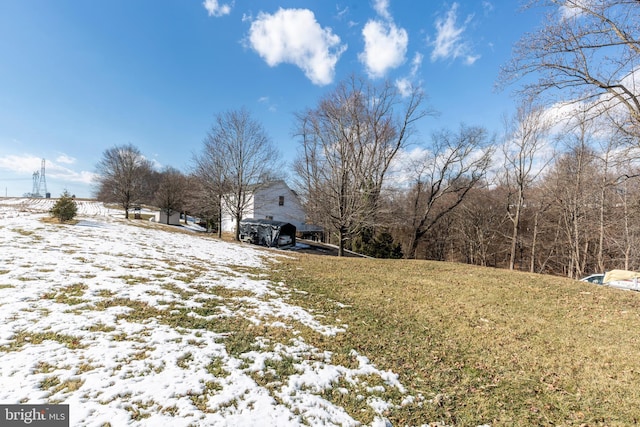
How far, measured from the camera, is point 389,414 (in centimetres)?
277

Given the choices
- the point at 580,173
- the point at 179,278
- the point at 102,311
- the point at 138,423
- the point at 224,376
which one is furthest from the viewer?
the point at 580,173

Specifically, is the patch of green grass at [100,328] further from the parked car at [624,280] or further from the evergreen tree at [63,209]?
the parked car at [624,280]

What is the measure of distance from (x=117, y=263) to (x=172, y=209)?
2627 cm

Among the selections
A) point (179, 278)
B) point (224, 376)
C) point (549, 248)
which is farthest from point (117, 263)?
point (549, 248)

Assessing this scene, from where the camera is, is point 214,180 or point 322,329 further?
point 214,180

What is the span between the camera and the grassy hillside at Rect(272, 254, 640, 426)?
2.97 metres

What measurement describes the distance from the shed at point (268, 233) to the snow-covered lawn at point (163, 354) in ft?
45.4

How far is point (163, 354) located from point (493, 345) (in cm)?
538

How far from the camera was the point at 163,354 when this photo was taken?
3309mm

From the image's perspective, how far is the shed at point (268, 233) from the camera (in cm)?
2036

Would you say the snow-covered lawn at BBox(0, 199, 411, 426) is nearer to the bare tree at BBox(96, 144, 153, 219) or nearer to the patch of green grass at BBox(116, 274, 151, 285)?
the patch of green grass at BBox(116, 274, 151, 285)

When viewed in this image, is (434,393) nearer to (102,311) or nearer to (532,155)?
(102,311)

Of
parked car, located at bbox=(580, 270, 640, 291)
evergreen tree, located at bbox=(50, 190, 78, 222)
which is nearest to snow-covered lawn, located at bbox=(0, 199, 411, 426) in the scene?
evergreen tree, located at bbox=(50, 190, 78, 222)

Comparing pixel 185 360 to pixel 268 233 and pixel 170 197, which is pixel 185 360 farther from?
pixel 170 197
